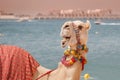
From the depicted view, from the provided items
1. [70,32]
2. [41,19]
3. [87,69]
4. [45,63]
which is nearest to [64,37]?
[70,32]

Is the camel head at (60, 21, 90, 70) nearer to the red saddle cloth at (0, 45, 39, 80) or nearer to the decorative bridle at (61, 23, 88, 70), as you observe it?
the decorative bridle at (61, 23, 88, 70)

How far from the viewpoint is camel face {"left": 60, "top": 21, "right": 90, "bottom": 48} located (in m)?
2.29

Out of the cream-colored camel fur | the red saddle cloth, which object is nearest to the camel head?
the cream-colored camel fur

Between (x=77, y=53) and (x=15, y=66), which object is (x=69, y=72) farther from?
(x=15, y=66)

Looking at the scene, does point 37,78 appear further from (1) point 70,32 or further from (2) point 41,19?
(2) point 41,19

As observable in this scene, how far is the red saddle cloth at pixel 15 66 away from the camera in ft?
7.99

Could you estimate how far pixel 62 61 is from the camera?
2338 mm

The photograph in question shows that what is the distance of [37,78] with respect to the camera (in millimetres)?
2451

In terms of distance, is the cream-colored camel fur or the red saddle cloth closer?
the cream-colored camel fur

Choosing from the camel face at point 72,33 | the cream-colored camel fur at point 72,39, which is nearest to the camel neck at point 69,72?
the cream-colored camel fur at point 72,39

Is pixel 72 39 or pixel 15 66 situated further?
pixel 15 66

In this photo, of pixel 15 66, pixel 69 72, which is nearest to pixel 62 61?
pixel 69 72

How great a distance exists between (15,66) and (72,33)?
1.28 feet

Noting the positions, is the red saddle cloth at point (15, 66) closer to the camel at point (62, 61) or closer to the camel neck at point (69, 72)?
the camel at point (62, 61)
